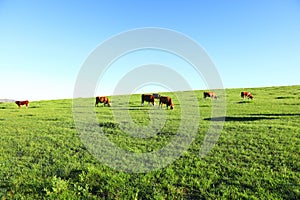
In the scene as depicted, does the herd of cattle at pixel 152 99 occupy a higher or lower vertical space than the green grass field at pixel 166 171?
higher

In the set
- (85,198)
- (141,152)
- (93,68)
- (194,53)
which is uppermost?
(194,53)

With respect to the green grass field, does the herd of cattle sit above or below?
above

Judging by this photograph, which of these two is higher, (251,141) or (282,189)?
(251,141)

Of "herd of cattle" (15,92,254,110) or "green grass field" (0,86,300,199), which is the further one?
"herd of cattle" (15,92,254,110)

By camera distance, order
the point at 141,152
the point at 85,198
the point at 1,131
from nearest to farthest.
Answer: the point at 85,198 < the point at 141,152 < the point at 1,131

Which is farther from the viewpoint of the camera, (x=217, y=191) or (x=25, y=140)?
(x=25, y=140)

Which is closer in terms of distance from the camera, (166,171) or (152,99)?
(166,171)

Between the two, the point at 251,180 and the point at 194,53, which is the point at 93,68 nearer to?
the point at 194,53

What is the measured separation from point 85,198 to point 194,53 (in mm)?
8985

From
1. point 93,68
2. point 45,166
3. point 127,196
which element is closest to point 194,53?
point 93,68

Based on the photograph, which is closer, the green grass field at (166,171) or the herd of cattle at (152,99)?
the green grass field at (166,171)

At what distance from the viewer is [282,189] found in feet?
27.7

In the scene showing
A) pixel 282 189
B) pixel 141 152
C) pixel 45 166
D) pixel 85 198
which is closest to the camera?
pixel 282 189

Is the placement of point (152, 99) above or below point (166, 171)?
above
